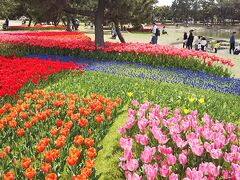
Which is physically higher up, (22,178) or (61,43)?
(61,43)

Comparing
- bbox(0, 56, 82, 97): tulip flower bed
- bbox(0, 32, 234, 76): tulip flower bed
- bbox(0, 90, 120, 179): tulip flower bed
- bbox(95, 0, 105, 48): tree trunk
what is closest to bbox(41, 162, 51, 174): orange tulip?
bbox(0, 90, 120, 179): tulip flower bed

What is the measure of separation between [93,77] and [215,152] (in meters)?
7.39

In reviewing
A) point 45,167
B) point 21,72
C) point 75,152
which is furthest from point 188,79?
point 45,167

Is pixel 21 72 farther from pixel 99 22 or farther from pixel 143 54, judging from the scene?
pixel 99 22

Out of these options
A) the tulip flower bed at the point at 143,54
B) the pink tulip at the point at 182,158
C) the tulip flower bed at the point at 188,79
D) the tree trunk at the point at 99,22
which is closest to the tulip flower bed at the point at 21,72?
the tulip flower bed at the point at 188,79

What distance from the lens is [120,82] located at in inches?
415

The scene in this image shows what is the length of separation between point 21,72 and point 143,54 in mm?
8742

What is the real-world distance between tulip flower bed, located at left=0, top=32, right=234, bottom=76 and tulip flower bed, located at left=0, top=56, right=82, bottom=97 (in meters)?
6.23

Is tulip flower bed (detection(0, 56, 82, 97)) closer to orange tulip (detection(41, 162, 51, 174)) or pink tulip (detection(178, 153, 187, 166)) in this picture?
orange tulip (detection(41, 162, 51, 174))

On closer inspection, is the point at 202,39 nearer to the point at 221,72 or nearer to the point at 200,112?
the point at 221,72

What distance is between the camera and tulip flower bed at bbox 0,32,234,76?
16.4 m

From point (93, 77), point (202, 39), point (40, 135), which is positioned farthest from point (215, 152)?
point (202, 39)

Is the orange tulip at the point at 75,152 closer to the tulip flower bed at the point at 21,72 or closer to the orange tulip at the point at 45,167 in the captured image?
the orange tulip at the point at 45,167

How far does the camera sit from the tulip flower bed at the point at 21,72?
8342mm
